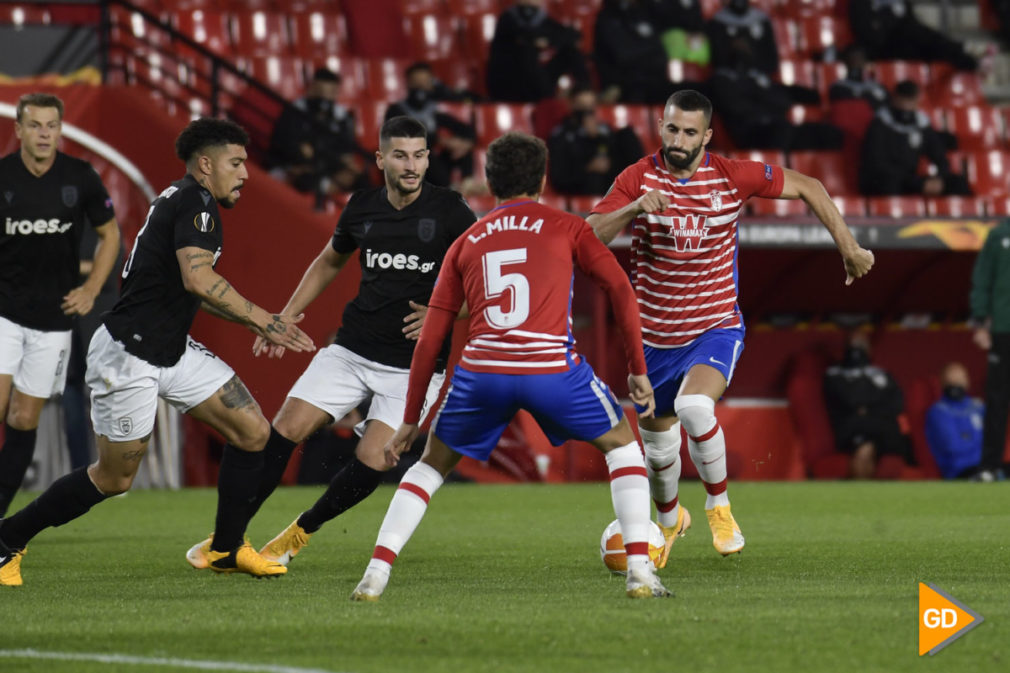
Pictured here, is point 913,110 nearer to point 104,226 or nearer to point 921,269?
point 921,269

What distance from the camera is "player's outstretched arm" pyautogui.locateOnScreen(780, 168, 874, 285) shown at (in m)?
7.00

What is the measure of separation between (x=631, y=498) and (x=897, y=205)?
1080 cm

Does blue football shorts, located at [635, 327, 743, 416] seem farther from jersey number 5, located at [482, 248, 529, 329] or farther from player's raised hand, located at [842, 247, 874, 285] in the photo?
jersey number 5, located at [482, 248, 529, 329]

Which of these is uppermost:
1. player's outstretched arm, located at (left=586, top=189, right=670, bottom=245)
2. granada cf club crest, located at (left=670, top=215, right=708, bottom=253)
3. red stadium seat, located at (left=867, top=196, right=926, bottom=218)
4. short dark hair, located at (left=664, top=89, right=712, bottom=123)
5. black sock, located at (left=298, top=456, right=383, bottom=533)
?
short dark hair, located at (left=664, top=89, right=712, bottom=123)

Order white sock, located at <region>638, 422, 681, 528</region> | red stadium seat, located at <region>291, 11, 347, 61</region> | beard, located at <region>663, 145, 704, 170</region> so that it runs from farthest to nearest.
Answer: red stadium seat, located at <region>291, 11, 347, 61</region> < white sock, located at <region>638, 422, 681, 528</region> < beard, located at <region>663, 145, 704, 170</region>

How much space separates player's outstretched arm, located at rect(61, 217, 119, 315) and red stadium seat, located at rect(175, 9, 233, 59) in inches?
311

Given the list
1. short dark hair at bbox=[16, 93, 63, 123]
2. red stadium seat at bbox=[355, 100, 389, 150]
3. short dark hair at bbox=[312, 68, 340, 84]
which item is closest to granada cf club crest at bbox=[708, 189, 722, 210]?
short dark hair at bbox=[16, 93, 63, 123]

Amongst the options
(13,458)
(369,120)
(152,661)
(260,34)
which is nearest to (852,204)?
(369,120)

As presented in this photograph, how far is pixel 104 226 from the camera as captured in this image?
803 centimetres

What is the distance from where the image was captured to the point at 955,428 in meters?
15.1

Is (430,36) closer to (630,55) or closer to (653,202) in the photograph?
(630,55)

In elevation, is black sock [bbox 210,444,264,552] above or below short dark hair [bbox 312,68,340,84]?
below

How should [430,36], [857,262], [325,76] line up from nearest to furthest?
[857,262], [325,76], [430,36]

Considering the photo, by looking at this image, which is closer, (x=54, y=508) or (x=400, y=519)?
(x=400, y=519)
